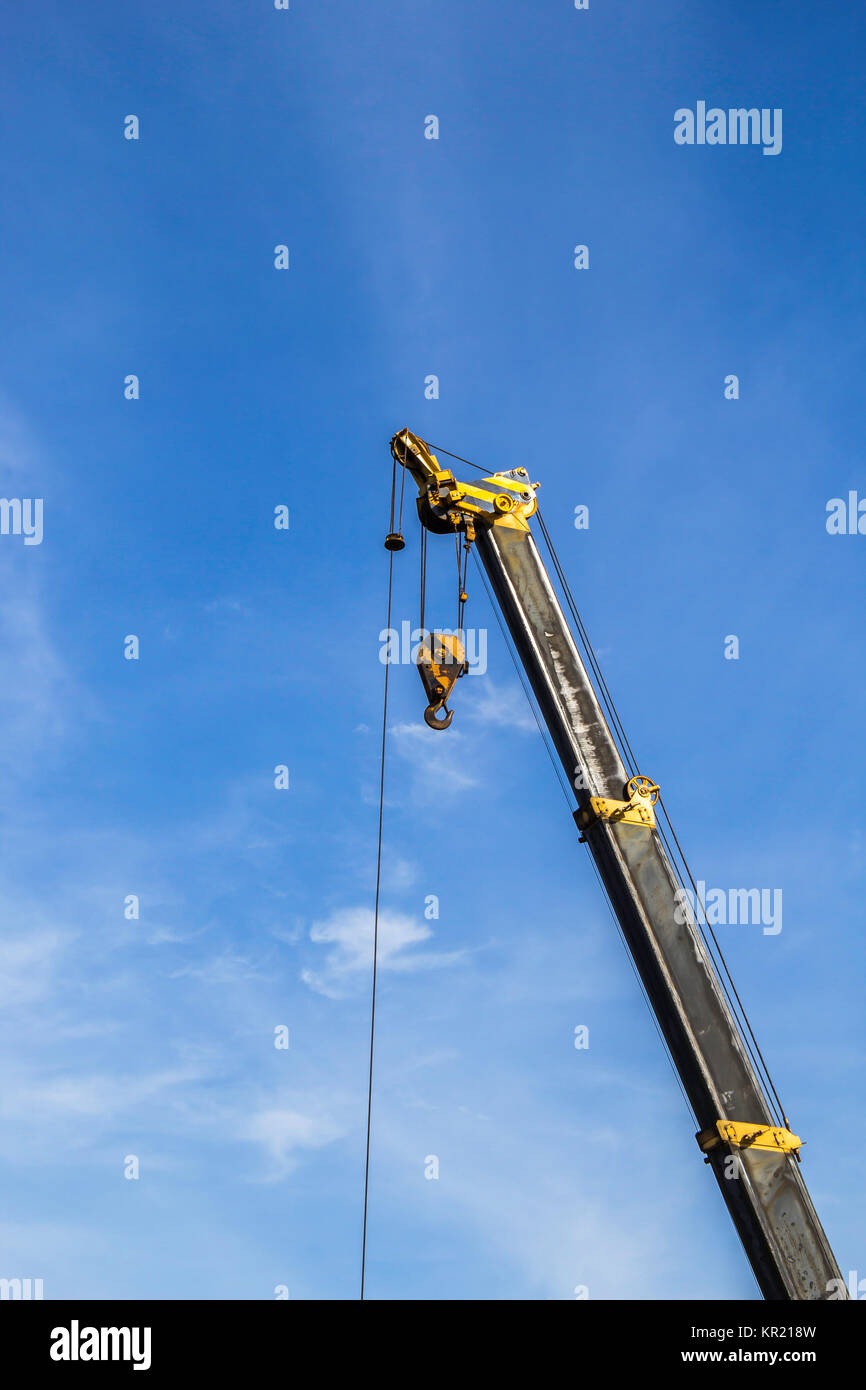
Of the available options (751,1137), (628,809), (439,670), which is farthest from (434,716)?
(751,1137)

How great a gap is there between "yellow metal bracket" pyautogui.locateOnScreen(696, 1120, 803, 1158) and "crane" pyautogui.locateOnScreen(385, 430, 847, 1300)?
1cm

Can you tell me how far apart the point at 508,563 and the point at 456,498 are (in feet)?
4.17

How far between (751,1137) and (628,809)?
3.86 m

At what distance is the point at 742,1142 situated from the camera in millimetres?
10375

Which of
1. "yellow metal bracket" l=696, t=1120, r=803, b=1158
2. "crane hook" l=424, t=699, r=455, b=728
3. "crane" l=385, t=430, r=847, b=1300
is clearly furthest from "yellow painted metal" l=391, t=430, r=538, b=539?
"yellow metal bracket" l=696, t=1120, r=803, b=1158

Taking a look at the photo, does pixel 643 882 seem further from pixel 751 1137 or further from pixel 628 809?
pixel 751 1137

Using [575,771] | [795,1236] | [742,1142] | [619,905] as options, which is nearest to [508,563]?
[575,771]

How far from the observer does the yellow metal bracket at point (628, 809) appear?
39.3 feet

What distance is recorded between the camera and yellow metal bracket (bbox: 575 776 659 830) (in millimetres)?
11977

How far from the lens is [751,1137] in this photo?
34.2 ft
